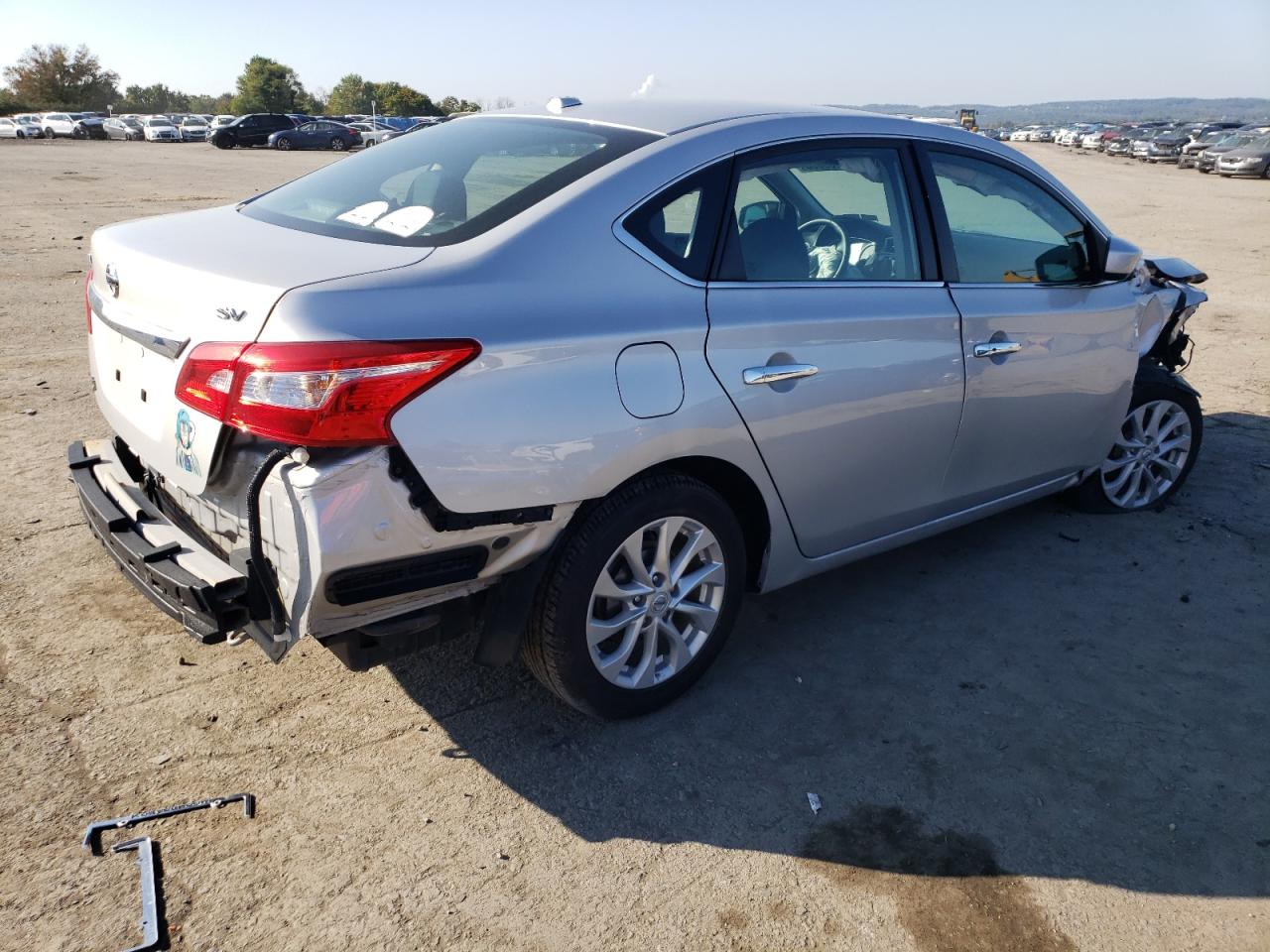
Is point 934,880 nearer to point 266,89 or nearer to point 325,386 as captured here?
point 325,386

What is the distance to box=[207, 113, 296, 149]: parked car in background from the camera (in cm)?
4528

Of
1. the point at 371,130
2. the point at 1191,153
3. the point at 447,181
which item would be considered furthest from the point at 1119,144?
the point at 447,181

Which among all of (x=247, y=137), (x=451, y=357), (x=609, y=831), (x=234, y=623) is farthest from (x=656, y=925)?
(x=247, y=137)

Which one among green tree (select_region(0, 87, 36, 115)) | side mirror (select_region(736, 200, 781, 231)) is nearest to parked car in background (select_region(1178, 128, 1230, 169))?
side mirror (select_region(736, 200, 781, 231))

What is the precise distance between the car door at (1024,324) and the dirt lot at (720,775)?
593 millimetres

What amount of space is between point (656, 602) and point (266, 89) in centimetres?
10202

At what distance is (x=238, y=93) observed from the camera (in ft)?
324

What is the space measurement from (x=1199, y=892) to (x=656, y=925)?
55.6 inches

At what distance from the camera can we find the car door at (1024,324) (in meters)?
3.71

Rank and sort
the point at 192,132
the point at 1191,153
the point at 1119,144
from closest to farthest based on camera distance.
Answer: the point at 1191,153
the point at 192,132
the point at 1119,144

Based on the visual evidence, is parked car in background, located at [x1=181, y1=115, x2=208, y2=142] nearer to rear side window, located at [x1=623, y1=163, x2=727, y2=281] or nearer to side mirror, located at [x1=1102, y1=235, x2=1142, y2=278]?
side mirror, located at [x1=1102, y1=235, x2=1142, y2=278]

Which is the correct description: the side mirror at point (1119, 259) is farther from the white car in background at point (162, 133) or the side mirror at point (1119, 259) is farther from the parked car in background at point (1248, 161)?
the white car in background at point (162, 133)

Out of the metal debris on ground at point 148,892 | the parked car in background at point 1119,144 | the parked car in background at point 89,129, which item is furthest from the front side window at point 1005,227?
the parked car in background at point 89,129

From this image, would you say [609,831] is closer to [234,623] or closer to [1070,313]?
[234,623]
